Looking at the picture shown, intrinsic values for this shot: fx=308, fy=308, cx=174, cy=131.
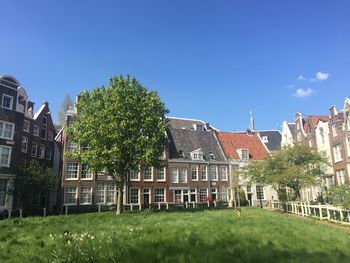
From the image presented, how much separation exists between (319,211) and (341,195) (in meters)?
3.88

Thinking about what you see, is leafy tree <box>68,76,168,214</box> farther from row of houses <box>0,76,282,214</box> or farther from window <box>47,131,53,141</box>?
window <box>47,131,53,141</box>

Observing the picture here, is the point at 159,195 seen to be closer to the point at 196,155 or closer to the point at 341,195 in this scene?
the point at 196,155

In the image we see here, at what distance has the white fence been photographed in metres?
24.8

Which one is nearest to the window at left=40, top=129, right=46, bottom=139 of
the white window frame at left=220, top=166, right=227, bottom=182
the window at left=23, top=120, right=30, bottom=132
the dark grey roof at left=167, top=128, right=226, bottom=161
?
the window at left=23, top=120, right=30, bottom=132

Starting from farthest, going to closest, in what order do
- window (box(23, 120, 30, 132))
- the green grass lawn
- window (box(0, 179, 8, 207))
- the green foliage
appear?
window (box(23, 120, 30, 132)), window (box(0, 179, 8, 207)), the green foliage, the green grass lawn

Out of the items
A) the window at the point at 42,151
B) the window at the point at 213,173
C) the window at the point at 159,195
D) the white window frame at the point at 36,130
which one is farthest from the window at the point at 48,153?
the window at the point at 213,173

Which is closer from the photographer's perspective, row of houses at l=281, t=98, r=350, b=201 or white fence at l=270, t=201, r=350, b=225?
white fence at l=270, t=201, r=350, b=225

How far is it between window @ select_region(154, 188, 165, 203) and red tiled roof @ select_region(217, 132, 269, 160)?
51.5 ft

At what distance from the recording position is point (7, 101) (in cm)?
3994

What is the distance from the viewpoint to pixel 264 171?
41.1 m

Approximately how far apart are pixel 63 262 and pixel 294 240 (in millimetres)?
8679

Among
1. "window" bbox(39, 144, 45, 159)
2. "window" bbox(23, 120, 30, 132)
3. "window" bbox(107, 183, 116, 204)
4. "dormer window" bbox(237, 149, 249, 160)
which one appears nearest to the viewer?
"window" bbox(23, 120, 30, 132)

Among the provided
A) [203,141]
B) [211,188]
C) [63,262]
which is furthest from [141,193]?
[63,262]

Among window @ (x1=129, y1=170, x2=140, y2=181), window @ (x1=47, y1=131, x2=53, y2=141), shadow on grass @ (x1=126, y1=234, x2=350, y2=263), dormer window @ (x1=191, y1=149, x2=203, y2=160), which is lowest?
shadow on grass @ (x1=126, y1=234, x2=350, y2=263)
